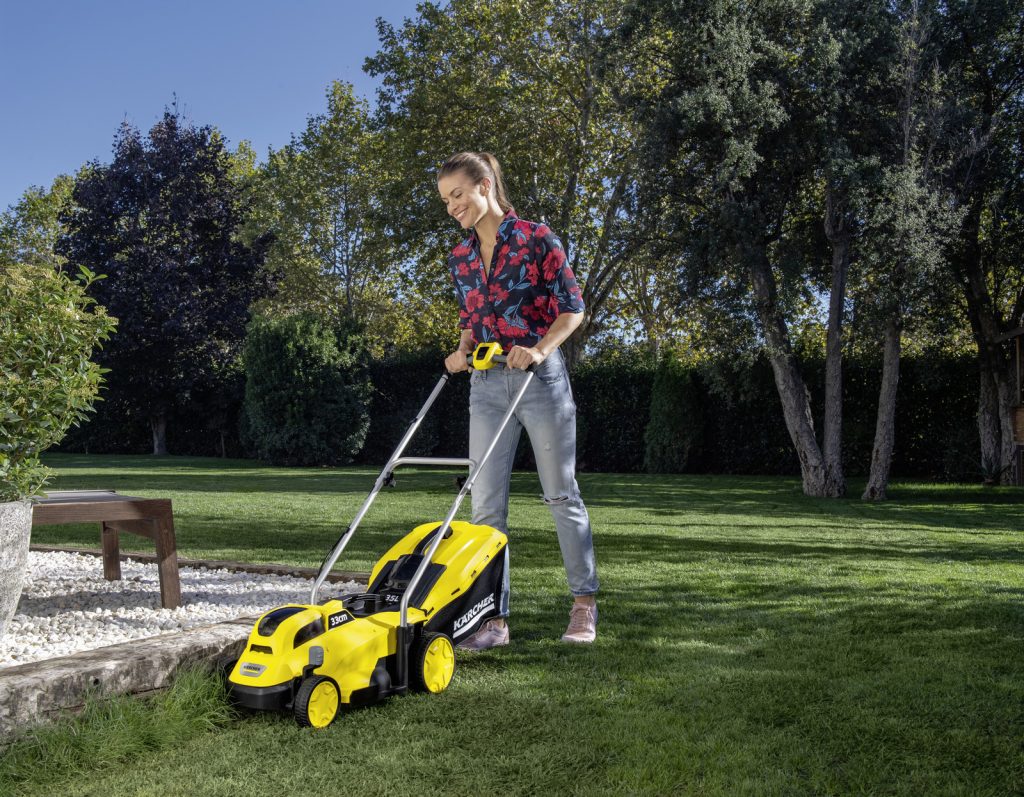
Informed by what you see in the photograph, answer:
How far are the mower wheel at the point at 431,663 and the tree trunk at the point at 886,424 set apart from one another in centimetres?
1129

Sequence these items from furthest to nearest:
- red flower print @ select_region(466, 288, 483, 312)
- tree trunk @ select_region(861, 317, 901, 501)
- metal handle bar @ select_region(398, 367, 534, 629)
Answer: tree trunk @ select_region(861, 317, 901, 501) → red flower print @ select_region(466, 288, 483, 312) → metal handle bar @ select_region(398, 367, 534, 629)

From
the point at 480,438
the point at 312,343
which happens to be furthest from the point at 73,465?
the point at 480,438

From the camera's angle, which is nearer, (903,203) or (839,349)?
(903,203)

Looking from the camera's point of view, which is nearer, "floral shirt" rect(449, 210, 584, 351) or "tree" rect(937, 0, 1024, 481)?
"floral shirt" rect(449, 210, 584, 351)

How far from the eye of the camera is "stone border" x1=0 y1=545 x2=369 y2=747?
2732 millimetres

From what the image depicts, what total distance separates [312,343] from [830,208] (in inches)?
472

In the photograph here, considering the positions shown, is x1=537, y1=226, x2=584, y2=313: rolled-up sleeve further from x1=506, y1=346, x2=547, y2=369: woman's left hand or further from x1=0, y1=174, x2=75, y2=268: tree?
x1=0, y1=174, x2=75, y2=268: tree

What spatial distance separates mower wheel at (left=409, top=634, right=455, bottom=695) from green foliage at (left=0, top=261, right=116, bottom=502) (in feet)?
5.34

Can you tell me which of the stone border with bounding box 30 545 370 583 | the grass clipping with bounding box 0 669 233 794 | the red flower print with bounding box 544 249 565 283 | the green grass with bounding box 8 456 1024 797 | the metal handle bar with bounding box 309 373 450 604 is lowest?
the green grass with bounding box 8 456 1024 797

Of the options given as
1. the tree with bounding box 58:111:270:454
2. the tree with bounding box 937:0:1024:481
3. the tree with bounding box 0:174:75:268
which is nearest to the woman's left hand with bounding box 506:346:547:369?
the tree with bounding box 937:0:1024:481

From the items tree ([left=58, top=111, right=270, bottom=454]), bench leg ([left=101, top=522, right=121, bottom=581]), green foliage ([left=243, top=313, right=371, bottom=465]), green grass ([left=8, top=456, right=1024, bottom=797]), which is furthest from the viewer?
tree ([left=58, top=111, right=270, bottom=454])

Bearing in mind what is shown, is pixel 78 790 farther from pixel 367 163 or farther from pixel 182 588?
pixel 367 163

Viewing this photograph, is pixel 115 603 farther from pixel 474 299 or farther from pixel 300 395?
pixel 300 395

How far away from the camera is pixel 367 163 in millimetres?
25422
